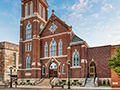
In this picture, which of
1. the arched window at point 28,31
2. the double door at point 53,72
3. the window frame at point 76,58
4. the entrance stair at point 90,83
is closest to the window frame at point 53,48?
the double door at point 53,72

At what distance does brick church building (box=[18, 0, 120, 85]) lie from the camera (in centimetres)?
2683

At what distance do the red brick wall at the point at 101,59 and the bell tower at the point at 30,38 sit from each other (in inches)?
525

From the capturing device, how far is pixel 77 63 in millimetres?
27781

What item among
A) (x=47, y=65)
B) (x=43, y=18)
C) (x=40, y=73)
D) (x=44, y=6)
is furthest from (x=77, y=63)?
(x=44, y=6)

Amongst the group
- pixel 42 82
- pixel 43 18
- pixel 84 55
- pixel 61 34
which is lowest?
pixel 42 82

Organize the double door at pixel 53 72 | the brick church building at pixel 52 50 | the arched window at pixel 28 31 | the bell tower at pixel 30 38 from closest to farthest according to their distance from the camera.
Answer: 1. the brick church building at pixel 52 50
2. the double door at pixel 53 72
3. the bell tower at pixel 30 38
4. the arched window at pixel 28 31

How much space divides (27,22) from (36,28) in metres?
4.06

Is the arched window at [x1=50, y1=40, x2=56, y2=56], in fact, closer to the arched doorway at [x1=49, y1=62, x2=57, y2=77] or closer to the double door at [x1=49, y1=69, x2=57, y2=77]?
the arched doorway at [x1=49, y1=62, x2=57, y2=77]

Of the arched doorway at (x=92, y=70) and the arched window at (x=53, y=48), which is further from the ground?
the arched window at (x=53, y=48)

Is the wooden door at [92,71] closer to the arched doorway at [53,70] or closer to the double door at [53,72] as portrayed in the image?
the arched doorway at [53,70]

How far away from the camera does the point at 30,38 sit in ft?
113

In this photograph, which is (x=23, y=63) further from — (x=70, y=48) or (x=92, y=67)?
(x=92, y=67)

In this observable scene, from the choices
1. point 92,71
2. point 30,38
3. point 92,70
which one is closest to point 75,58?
point 92,70

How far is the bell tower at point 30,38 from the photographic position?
32.1m
